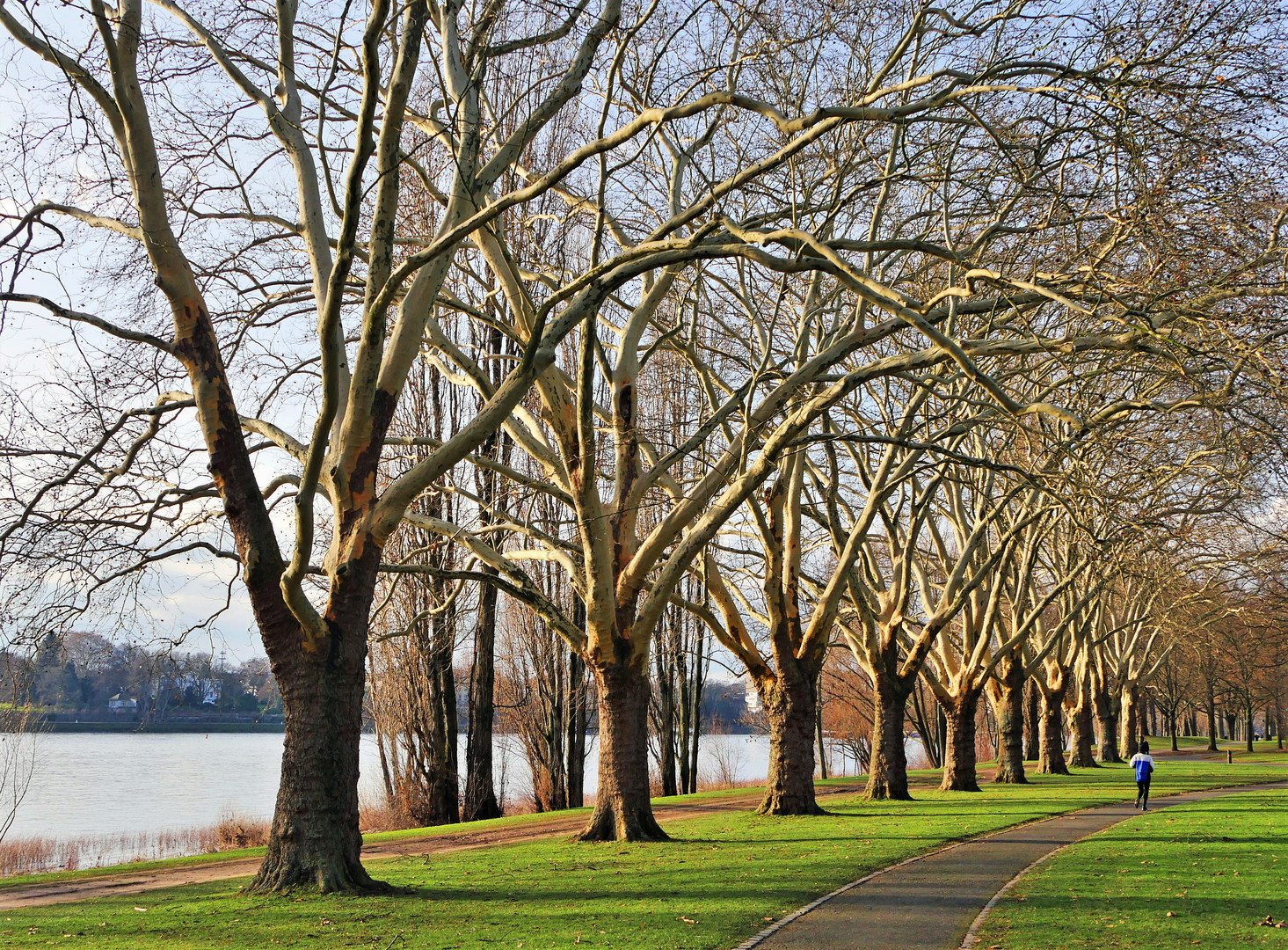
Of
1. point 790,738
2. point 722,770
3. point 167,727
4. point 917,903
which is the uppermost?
point 790,738

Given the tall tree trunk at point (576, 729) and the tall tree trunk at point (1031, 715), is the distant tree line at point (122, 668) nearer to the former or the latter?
the tall tree trunk at point (576, 729)

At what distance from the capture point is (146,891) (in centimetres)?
1231

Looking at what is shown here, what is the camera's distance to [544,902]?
10133 mm

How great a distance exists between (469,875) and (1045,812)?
13061mm

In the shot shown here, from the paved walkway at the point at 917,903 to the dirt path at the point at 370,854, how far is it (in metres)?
6.98

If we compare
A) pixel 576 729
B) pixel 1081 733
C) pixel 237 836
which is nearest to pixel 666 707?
pixel 576 729

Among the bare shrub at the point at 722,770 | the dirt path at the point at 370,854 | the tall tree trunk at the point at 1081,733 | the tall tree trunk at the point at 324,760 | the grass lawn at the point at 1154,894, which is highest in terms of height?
the tall tree trunk at the point at 324,760

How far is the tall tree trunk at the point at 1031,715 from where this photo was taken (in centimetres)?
4403

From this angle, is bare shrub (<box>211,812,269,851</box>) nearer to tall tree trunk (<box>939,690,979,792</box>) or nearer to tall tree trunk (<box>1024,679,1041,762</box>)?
tall tree trunk (<box>939,690,979,792</box>)

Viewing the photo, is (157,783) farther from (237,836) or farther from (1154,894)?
(1154,894)

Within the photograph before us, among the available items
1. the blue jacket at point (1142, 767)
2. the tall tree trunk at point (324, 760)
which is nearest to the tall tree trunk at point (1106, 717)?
the blue jacket at point (1142, 767)

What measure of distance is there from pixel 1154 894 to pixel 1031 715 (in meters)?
42.1

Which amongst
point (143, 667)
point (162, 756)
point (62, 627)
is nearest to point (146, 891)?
point (143, 667)

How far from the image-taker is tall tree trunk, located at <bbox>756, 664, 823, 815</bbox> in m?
19.0
